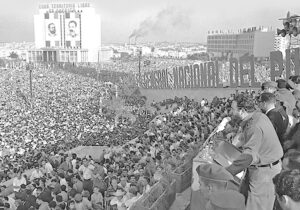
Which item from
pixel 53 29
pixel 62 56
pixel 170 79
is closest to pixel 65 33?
pixel 53 29

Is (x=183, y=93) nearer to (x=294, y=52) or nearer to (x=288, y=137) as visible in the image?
(x=294, y=52)

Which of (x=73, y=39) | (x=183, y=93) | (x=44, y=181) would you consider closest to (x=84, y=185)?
(x=44, y=181)

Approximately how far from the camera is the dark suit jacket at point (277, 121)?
14.4 feet

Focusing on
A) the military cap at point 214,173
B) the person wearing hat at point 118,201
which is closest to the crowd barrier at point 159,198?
the person wearing hat at point 118,201

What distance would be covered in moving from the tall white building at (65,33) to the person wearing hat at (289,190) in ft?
319

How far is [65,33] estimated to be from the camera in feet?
326

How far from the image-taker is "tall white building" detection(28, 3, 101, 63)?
98375mm

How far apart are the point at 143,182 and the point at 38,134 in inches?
640

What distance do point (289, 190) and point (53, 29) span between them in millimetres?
101823

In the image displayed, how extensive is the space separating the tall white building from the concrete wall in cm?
6852

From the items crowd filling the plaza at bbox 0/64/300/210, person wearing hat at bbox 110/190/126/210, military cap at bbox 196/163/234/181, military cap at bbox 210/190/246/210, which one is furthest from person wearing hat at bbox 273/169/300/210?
person wearing hat at bbox 110/190/126/210

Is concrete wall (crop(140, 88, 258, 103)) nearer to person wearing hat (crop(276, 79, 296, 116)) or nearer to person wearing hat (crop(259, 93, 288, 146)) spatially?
person wearing hat (crop(276, 79, 296, 116))

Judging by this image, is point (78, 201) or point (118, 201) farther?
point (118, 201)

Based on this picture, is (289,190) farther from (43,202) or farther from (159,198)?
(43,202)
